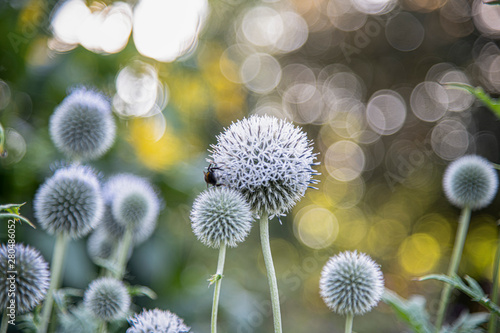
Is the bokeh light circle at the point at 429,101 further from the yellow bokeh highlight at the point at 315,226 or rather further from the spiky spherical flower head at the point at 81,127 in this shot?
the spiky spherical flower head at the point at 81,127

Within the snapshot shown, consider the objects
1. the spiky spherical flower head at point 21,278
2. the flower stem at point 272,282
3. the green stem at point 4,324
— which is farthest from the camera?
the spiky spherical flower head at point 21,278

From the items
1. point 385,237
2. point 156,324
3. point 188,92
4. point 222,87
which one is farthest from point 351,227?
point 156,324

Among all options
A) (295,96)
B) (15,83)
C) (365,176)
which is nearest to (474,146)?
(365,176)

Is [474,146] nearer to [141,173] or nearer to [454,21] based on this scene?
[454,21]

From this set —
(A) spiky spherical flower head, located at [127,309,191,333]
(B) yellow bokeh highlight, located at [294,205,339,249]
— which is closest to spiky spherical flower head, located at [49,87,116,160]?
(A) spiky spherical flower head, located at [127,309,191,333]

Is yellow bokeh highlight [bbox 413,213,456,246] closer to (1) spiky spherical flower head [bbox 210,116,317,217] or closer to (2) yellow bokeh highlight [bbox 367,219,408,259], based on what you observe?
(2) yellow bokeh highlight [bbox 367,219,408,259]

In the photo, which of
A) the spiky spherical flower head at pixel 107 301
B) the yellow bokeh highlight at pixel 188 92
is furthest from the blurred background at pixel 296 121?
the spiky spherical flower head at pixel 107 301

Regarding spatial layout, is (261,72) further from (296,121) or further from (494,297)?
(494,297)
